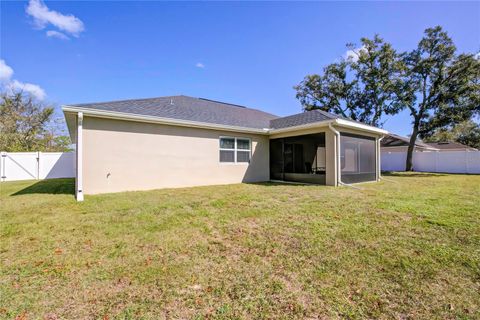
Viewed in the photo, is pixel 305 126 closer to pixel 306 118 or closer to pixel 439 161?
pixel 306 118

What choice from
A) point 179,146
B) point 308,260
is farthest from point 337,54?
point 308,260

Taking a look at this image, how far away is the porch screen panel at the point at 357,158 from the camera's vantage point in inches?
396

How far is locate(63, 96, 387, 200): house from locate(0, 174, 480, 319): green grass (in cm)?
267

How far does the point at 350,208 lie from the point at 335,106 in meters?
18.0

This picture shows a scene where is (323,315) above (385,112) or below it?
below

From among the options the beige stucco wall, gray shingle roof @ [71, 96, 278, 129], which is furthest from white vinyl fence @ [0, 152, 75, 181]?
the beige stucco wall

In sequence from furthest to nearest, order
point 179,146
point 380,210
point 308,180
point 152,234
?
point 308,180
point 179,146
point 380,210
point 152,234

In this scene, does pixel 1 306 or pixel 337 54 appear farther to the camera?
pixel 337 54

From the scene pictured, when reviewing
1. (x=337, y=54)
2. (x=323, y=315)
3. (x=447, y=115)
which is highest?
(x=337, y=54)

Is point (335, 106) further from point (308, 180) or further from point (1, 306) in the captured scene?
point (1, 306)

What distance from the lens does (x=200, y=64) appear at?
13.8 metres

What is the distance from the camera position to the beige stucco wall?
7.54 m

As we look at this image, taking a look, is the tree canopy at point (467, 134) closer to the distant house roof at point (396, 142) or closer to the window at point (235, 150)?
the distant house roof at point (396, 142)

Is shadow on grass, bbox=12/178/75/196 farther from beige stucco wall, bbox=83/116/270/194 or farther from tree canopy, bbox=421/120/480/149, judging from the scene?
tree canopy, bbox=421/120/480/149
